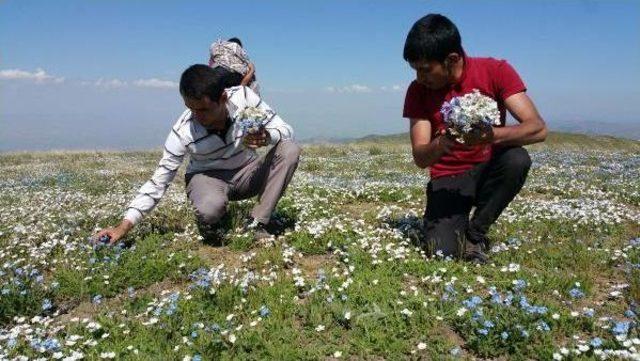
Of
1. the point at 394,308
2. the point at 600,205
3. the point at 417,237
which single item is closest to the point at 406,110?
the point at 417,237

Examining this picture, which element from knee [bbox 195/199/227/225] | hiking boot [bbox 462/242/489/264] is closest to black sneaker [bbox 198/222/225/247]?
knee [bbox 195/199/227/225]

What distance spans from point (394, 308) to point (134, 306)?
3.05m

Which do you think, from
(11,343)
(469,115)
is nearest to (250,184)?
(469,115)

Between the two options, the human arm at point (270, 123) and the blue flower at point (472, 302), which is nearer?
the blue flower at point (472, 302)

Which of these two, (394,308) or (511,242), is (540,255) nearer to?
(511,242)

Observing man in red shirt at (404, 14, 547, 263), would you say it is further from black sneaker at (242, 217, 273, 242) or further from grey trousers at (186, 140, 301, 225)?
black sneaker at (242, 217, 273, 242)

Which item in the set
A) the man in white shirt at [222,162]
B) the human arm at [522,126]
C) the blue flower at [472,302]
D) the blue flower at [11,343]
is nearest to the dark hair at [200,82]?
the man in white shirt at [222,162]

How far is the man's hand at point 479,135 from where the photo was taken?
6125mm

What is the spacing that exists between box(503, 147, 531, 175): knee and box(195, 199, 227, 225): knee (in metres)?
4.33

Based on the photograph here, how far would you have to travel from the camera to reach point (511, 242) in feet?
25.9

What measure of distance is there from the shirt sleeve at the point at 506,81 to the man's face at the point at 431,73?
695mm

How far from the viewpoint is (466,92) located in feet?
23.4

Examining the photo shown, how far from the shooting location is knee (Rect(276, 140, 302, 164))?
337 inches

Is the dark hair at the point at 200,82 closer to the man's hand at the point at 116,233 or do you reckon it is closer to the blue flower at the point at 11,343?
the man's hand at the point at 116,233
